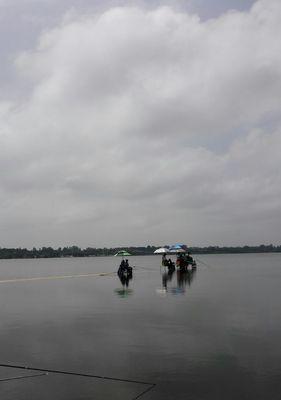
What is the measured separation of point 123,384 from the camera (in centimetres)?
1002

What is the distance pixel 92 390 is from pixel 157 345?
15.2ft

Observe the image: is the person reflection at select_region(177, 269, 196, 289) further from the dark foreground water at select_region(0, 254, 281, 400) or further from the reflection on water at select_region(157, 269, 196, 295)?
the dark foreground water at select_region(0, 254, 281, 400)

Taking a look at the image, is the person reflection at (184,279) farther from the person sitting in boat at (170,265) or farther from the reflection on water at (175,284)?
the person sitting in boat at (170,265)

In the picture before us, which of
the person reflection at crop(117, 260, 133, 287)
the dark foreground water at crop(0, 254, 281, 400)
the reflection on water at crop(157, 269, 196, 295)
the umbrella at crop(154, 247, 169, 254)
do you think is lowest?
the dark foreground water at crop(0, 254, 281, 400)

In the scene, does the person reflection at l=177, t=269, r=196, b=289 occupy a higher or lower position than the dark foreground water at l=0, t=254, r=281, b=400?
higher

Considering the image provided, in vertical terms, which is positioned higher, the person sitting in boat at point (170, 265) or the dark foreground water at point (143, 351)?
the person sitting in boat at point (170, 265)

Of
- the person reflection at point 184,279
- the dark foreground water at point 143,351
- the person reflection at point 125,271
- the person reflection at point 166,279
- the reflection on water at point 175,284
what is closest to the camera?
the dark foreground water at point 143,351

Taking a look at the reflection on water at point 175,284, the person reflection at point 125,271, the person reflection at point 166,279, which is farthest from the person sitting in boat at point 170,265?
the person reflection at point 125,271

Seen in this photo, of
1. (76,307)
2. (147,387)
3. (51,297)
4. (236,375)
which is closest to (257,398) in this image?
(236,375)

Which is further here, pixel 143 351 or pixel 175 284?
pixel 175 284

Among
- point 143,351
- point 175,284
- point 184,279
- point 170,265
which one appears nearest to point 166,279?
point 184,279

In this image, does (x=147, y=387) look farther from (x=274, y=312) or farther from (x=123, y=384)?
(x=274, y=312)

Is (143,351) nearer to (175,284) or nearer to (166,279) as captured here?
(175,284)

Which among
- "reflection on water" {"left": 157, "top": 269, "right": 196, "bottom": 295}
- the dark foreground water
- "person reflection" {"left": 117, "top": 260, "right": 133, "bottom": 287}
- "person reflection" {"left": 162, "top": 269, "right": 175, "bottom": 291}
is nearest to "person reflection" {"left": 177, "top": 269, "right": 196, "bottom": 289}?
"reflection on water" {"left": 157, "top": 269, "right": 196, "bottom": 295}
